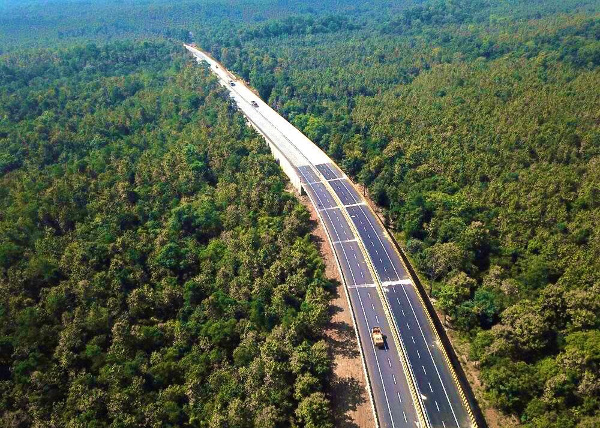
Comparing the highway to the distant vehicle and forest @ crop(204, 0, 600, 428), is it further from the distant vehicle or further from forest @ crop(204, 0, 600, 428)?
forest @ crop(204, 0, 600, 428)

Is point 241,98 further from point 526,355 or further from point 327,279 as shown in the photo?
point 526,355

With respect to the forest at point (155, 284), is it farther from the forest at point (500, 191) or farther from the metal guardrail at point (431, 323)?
the forest at point (500, 191)

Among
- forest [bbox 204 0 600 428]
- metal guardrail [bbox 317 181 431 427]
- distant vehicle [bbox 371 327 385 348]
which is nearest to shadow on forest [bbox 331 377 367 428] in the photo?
distant vehicle [bbox 371 327 385 348]

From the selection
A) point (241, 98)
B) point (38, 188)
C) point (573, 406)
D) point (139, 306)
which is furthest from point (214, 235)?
point (241, 98)

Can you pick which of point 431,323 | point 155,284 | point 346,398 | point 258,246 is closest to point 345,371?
point 346,398

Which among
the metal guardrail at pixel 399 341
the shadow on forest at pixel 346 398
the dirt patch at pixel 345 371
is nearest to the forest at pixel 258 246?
the shadow on forest at pixel 346 398
